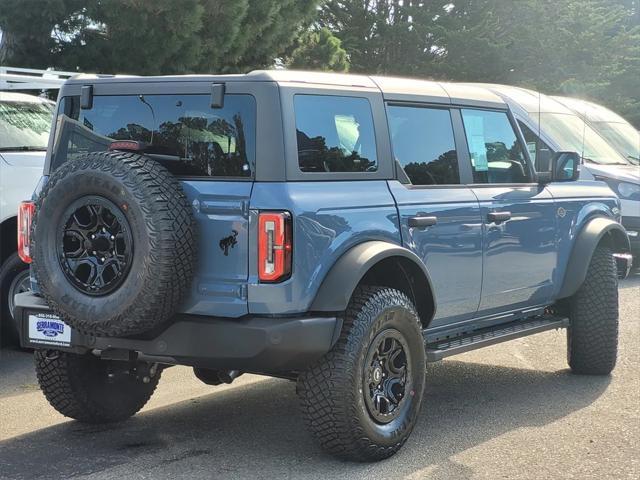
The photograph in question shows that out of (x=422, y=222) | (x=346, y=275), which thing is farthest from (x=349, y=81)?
(x=346, y=275)

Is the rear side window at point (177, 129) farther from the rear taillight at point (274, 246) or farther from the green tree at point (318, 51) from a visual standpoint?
the green tree at point (318, 51)

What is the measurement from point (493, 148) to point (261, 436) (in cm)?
236

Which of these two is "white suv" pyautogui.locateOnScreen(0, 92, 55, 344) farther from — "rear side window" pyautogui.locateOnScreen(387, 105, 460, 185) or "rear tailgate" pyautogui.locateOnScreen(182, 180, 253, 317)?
"rear side window" pyautogui.locateOnScreen(387, 105, 460, 185)

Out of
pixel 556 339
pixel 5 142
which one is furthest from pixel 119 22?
pixel 556 339

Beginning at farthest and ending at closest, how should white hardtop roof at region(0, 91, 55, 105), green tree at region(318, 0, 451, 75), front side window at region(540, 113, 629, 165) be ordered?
1. green tree at region(318, 0, 451, 75)
2. front side window at region(540, 113, 629, 165)
3. white hardtop roof at region(0, 91, 55, 105)

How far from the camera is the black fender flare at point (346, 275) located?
14.5 feet

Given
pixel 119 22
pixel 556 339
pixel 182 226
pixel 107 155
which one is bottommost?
pixel 556 339

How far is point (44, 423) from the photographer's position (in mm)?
5449

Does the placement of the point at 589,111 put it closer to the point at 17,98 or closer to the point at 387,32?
the point at 17,98

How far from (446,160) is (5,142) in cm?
374

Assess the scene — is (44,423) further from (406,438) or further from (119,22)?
(119,22)

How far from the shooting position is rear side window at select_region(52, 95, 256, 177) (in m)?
4.52

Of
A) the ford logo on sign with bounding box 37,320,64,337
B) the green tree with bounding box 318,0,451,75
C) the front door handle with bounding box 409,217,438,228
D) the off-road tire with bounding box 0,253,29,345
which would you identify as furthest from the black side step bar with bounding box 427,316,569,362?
the green tree with bounding box 318,0,451,75

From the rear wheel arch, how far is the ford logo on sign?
1.28 metres
